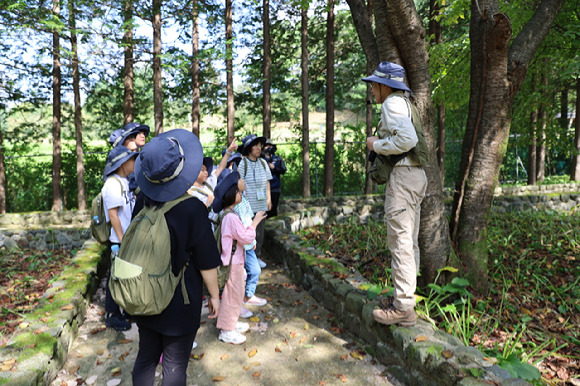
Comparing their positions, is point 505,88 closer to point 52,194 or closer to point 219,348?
point 219,348

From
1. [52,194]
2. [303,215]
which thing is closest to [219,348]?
[303,215]

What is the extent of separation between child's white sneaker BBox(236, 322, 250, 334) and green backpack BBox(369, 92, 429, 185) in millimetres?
2070

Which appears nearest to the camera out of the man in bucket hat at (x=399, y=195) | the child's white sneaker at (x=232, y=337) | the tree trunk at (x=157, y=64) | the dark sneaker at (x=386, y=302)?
the man in bucket hat at (x=399, y=195)

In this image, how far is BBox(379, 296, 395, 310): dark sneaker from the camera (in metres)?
3.63

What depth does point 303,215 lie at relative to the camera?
8.98 metres

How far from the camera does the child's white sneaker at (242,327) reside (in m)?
4.20

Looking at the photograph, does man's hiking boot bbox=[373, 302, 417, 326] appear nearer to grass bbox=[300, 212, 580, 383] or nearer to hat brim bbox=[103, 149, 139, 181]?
grass bbox=[300, 212, 580, 383]

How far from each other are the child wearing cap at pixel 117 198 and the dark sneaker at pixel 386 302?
249 cm

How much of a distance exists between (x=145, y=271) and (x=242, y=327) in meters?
2.34

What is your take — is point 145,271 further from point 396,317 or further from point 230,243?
point 396,317

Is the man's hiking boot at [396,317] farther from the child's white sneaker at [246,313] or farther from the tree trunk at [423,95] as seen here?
the child's white sneaker at [246,313]

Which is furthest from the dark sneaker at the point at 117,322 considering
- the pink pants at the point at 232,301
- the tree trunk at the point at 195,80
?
the tree trunk at the point at 195,80

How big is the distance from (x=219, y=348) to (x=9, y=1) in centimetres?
832

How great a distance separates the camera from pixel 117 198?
3988mm
